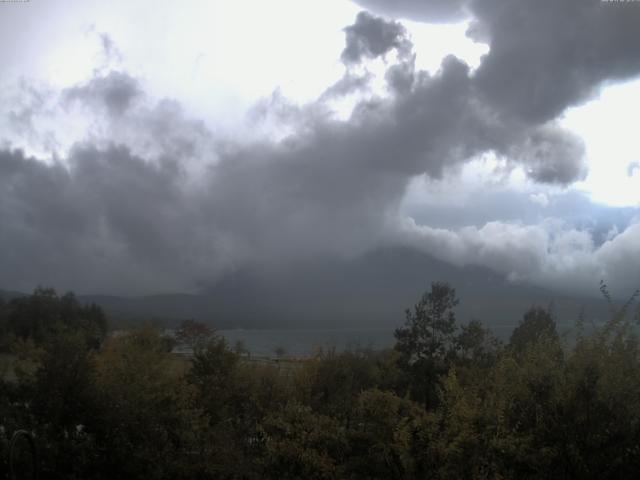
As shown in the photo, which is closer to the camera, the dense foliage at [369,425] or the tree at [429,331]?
the dense foliage at [369,425]

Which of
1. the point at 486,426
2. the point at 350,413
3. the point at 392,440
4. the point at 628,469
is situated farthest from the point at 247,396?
the point at 628,469

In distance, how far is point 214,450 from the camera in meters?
14.1

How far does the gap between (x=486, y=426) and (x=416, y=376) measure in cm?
2560

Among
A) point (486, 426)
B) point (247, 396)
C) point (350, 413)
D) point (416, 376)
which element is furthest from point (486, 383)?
point (416, 376)

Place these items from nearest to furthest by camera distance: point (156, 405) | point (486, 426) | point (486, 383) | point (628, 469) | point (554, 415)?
point (628, 469)
point (554, 415)
point (486, 426)
point (486, 383)
point (156, 405)

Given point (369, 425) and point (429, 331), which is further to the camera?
point (429, 331)

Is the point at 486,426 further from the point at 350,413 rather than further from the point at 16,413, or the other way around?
the point at 16,413

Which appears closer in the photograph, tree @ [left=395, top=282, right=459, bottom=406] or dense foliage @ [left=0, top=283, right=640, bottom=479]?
dense foliage @ [left=0, top=283, right=640, bottom=479]

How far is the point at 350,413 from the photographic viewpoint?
45.4 ft

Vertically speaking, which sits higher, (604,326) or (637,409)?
(604,326)

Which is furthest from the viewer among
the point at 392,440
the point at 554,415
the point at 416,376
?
the point at 416,376

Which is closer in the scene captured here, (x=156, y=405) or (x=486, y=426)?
(x=486, y=426)

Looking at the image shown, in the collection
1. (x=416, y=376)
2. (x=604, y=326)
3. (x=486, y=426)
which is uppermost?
(x=604, y=326)

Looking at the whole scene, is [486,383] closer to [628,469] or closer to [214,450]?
[628,469]
